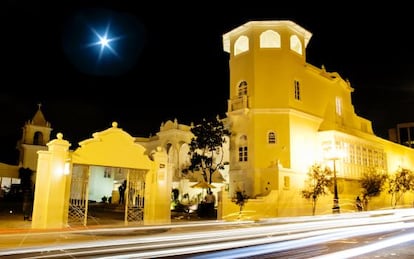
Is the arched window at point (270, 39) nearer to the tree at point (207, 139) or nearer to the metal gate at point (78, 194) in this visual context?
the tree at point (207, 139)

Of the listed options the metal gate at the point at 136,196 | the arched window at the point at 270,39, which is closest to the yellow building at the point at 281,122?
the arched window at the point at 270,39

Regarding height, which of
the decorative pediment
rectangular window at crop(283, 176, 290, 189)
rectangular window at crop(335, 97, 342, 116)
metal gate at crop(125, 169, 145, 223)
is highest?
rectangular window at crop(335, 97, 342, 116)

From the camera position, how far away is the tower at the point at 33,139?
144 feet

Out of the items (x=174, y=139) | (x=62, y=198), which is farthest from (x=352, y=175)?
(x=62, y=198)

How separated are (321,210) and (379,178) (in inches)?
322

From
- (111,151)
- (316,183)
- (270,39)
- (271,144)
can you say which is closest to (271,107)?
(271,144)

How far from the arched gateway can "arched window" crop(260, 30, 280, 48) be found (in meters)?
14.2

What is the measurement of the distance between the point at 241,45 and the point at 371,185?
49.5ft

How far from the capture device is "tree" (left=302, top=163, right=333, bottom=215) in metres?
25.9

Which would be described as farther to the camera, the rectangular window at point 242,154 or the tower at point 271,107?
the rectangular window at point 242,154

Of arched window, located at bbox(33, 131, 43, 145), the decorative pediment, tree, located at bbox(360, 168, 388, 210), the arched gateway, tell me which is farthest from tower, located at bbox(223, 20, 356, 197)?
arched window, located at bbox(33, 131, 43, 145)

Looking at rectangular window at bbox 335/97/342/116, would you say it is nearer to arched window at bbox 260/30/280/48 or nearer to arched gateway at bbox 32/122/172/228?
arched window at bbox 260/30/280/48

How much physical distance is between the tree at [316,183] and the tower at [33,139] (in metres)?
30.9

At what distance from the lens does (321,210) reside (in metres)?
26.2
